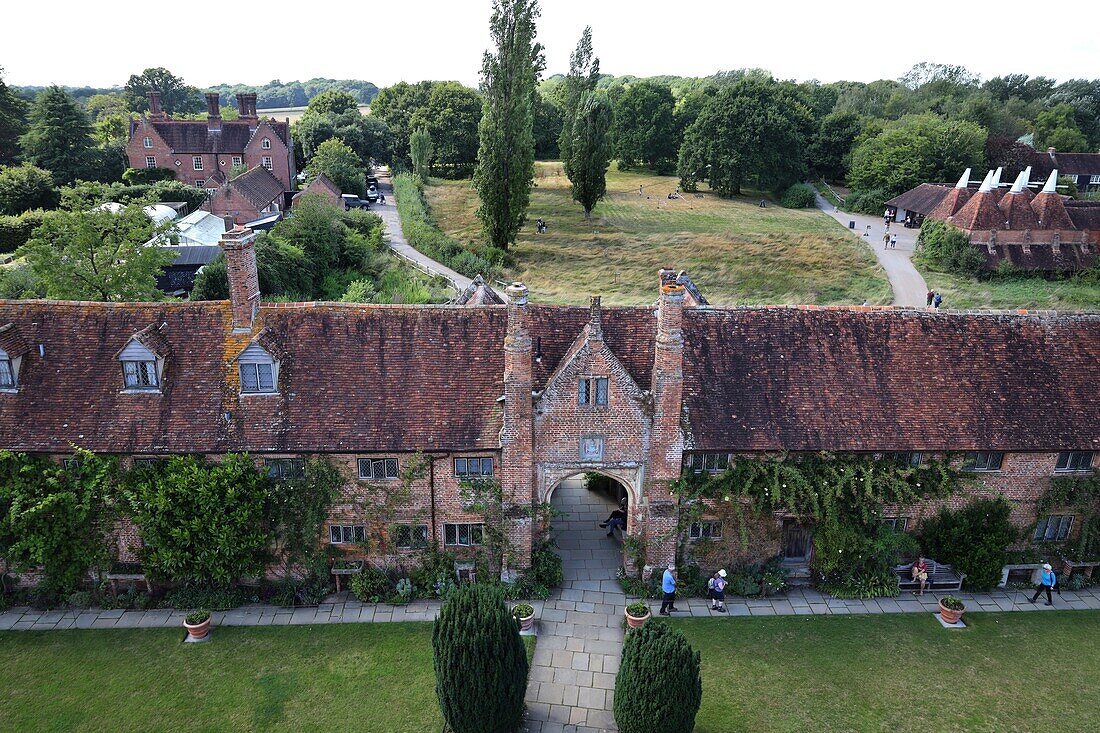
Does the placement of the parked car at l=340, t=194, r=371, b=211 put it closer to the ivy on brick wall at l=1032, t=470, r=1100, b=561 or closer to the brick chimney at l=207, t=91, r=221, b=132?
the brick chimney at l=207, t=91, r=221, b=132

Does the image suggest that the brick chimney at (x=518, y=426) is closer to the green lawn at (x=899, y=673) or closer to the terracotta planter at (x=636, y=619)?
the terracotta planter at (x=636, y=619)

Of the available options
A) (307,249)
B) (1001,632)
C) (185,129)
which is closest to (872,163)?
(307,249)

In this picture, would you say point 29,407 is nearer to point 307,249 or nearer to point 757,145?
point 307,249

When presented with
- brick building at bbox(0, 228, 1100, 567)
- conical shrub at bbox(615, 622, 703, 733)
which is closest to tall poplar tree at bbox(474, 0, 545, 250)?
brick building at bbox(0, 228, 1100, 567)

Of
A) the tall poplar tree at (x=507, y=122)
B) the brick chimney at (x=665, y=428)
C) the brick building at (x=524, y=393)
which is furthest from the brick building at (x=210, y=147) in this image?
the brick chimney at (x=665, y=428)

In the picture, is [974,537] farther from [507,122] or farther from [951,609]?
[507,122]

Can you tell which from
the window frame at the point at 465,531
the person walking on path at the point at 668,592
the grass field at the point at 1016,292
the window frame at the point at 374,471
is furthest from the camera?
the grass field at the point at 1016,292

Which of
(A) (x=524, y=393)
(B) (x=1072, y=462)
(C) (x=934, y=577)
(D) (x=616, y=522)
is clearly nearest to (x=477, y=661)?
(A) (x=524, y=393)
